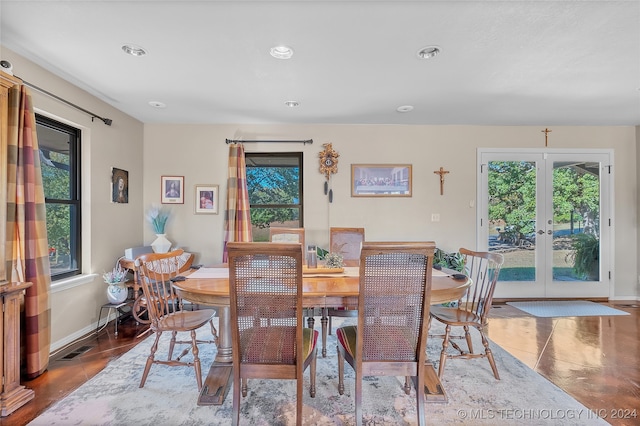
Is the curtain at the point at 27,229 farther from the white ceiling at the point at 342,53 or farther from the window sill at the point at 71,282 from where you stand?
the white ceiling at the point at 342,53

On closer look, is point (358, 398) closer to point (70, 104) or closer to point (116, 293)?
point (116, 293)

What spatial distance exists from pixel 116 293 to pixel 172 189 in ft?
5.11

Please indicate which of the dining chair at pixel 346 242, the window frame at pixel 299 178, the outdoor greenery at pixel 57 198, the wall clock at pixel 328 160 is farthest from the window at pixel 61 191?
the wall clock at pixel 328 160

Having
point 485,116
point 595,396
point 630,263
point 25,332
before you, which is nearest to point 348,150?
point 485,116

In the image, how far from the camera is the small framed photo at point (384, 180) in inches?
165

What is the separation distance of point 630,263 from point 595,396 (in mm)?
3450

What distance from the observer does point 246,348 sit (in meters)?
1.57

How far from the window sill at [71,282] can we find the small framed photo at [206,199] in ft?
4.68

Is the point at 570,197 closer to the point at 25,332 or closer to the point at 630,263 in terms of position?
the point at 630,263

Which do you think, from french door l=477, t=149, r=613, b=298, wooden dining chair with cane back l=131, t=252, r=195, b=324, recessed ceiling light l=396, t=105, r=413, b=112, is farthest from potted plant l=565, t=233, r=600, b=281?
wooden dining chair with cane back l=131, t=252, r=195, b=324

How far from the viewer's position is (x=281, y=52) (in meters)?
2.27

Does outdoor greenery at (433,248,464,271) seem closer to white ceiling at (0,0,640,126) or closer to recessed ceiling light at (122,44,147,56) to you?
white ceiling at (0,0,640,126)

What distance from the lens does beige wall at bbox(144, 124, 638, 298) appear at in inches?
162

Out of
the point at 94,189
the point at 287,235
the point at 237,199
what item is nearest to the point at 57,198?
the point at 94,189
